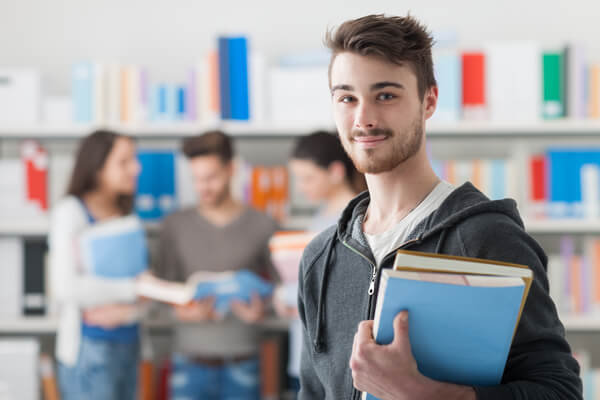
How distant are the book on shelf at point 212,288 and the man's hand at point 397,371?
181 centimetres

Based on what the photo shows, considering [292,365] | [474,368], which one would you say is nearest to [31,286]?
[292,365]

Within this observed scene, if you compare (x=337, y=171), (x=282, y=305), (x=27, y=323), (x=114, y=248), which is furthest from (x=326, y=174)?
(x=27, y=323)

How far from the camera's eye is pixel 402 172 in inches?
39.2

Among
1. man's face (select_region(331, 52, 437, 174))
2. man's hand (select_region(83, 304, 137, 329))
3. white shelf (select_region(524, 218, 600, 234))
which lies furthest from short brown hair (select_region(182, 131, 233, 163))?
man's face (select_region(331, 52, 437, 174))

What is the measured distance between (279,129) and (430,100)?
200 cm

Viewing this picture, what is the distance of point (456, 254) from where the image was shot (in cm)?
89

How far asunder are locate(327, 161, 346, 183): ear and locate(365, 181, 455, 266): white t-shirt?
1.43m

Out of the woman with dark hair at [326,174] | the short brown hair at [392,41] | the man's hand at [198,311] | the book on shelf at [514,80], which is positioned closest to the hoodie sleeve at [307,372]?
the short brown hair at [392,41]

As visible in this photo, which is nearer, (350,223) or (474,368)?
(474,368)

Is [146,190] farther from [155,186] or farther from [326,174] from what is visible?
[326,174]

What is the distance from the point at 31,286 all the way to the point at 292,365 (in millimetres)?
1295

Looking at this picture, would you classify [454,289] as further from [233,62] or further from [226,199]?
[233,62]

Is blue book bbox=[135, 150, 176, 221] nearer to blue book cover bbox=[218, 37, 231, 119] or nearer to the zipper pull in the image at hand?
blue book cover bbox=[218, 37, 231, 119]

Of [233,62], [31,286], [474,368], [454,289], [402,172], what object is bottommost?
[31,286]
